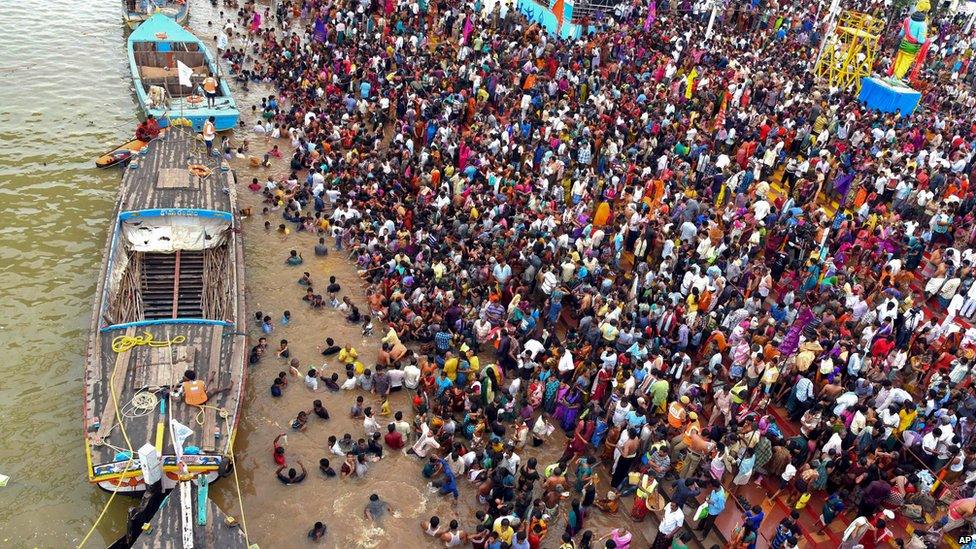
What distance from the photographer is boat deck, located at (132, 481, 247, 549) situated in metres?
11.0

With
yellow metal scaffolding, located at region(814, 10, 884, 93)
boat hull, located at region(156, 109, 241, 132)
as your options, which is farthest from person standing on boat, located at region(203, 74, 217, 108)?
yellow metal scaffolding, located at region(814, 10, 884, 93)

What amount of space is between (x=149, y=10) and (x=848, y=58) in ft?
101

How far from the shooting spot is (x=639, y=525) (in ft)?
45.2

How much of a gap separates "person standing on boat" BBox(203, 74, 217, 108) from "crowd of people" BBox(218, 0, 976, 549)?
2016 millimetres

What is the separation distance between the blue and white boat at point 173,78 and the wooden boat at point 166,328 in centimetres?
443

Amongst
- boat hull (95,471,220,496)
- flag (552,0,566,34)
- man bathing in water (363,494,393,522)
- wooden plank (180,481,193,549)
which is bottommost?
man bathing in water (363,494,393,522)

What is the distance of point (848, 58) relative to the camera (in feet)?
94.6

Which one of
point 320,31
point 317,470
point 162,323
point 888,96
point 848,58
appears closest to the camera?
point 317,470

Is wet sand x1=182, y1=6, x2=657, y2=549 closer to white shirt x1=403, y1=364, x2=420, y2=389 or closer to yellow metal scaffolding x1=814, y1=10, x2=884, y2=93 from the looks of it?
white shirt x1=403, y1=364, x2=420, y2=389

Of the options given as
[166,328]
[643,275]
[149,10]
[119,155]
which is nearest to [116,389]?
[166,328]

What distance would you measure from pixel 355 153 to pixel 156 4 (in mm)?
18049

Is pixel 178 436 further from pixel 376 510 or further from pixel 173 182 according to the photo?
pixel 173 182

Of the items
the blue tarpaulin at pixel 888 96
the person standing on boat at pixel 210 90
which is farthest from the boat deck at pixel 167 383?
the blue tarpaulin at pixel 888 96

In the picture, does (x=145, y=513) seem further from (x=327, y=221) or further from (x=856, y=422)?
(x=856, y=422)
